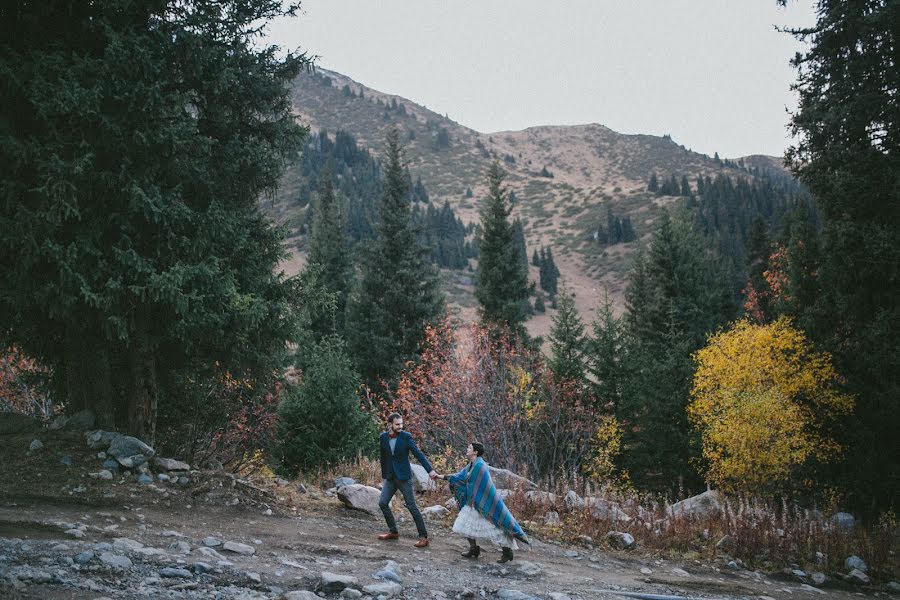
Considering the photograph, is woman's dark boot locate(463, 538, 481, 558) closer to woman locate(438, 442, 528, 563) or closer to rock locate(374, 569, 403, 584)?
woman locate(438, 442, 528, 563)

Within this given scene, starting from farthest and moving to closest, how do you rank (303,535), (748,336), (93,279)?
(748,336), (93,279), (303,535)

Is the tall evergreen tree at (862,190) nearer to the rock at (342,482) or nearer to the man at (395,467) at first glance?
the man at (395,467)

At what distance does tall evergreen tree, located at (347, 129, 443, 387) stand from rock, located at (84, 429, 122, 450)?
65.9 ft

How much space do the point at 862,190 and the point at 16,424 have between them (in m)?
18.0

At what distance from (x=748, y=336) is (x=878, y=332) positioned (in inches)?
339

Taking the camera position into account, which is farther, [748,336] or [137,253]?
[748,336]

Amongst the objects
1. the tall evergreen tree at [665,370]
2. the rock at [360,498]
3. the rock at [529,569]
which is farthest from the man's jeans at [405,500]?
the tall evergreen tree at [665,370]

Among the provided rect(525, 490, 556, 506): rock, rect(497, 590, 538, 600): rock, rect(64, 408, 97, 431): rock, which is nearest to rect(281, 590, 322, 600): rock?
rect(497, 590, 538, 600): rock

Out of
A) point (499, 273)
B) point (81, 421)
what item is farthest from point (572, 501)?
point (499, 273)

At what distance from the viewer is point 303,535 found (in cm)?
795

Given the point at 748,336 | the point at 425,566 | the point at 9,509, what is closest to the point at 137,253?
the point at 9,509

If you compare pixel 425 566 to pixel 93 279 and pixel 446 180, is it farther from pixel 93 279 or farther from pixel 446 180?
pixel 446 180

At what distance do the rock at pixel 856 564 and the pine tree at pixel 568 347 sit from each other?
18.0 meters

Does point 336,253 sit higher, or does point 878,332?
point 336,253
